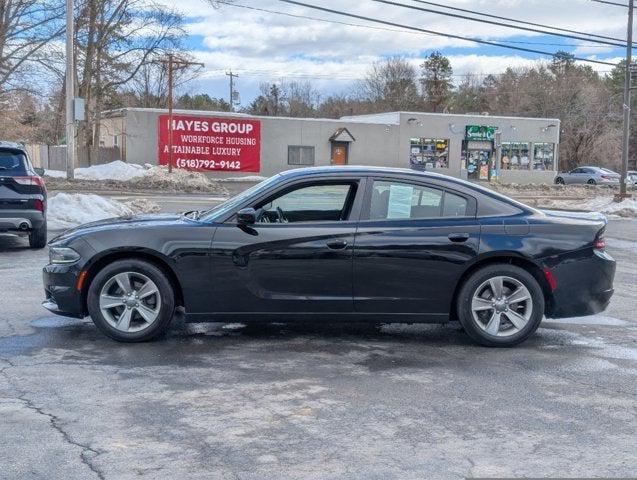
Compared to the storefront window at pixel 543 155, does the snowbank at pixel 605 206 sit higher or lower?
lower

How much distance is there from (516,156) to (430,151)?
6826 mm

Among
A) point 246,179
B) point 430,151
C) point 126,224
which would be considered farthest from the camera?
point 430,151

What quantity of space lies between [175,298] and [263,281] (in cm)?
82

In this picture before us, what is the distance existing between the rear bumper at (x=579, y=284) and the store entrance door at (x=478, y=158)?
1736 inches

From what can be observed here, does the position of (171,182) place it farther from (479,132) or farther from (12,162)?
(479,132)

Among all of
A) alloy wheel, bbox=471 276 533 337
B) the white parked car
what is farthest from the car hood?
the white parked car

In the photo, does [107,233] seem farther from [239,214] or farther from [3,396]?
[3,396]

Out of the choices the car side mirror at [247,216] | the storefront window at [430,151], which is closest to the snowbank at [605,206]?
the storefront window at [430,151]

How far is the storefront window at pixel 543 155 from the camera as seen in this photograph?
5244 centimetres

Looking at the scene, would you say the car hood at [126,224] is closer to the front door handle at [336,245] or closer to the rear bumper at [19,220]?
the front door handle at [336,245]

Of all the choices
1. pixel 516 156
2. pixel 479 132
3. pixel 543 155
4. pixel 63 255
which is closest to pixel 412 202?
pixel 63 255

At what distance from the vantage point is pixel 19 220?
39.7ft

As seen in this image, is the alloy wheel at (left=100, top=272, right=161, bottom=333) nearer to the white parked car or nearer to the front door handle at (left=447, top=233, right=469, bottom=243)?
the front door handle at (left=447, top=233, right=469, bottom=243)

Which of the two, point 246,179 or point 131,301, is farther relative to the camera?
point 246,179
